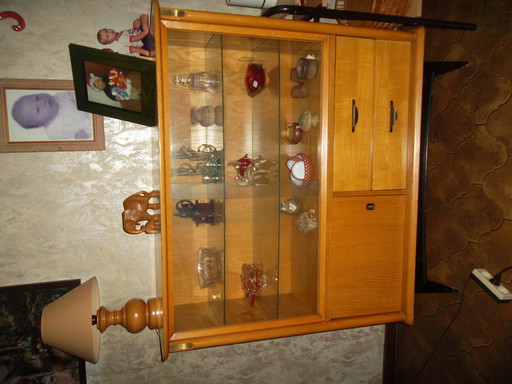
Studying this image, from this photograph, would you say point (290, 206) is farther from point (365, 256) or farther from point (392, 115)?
point (392, 115)

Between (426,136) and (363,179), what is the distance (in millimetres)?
375

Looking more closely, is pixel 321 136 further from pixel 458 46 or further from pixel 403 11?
pixel 458 46

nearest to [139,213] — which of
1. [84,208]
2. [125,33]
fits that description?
[84,208]

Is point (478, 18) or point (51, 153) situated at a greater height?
point (478, 18)

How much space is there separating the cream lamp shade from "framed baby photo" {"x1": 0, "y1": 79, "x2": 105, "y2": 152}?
60cm

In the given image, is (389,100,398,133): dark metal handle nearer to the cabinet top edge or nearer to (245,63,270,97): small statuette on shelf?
the cabinet top edge

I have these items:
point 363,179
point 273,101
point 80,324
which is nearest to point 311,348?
point 363,179

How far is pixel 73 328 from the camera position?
1143 millimetres

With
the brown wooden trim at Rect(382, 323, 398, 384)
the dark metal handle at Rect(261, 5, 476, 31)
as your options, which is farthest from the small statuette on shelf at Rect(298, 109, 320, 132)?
the brown wooden trim at Rect(382, 323, 398, 384)

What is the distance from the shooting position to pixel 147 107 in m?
1.32

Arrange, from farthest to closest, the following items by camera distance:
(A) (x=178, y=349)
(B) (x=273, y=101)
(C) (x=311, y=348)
→ 1. (C) (x=311, y=348)
2. (B) (x=273, y=101)
3. (A) (x=178, y=349)

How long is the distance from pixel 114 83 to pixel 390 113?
1.06m

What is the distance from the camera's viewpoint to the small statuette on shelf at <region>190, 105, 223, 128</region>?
1209mm

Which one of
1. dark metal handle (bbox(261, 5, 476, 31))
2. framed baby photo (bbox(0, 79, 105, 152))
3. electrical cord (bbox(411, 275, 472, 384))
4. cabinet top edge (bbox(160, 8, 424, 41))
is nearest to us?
cabinet top edge (bbox(160, 8, 424, 41))
